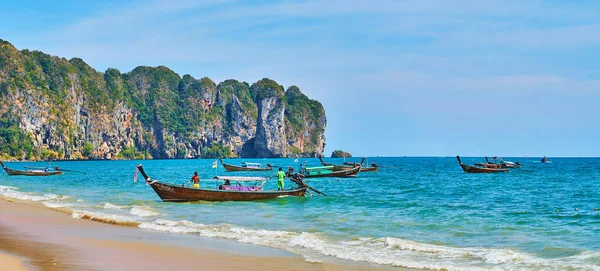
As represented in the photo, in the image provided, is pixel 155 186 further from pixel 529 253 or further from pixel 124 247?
pixel 529 253

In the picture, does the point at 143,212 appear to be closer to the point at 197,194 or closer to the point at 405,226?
the point at 197,194

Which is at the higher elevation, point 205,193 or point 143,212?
point 205,193

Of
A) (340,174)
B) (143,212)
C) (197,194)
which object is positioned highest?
(340,174)

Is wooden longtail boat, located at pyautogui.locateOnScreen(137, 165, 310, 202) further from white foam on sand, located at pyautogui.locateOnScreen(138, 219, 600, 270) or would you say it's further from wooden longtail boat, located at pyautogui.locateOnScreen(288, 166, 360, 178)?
wooden longtail boat, located at pyautogui.locateOnScreen(288, 166, 360, 178)

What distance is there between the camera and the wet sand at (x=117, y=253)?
40.1 ft

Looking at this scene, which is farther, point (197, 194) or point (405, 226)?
point (197, 194)

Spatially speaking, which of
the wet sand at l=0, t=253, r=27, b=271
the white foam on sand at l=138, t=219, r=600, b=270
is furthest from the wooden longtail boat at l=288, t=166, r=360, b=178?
the wet sand at l=0, t=253, r=27, b=271

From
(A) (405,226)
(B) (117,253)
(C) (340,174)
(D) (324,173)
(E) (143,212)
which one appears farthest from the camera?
(C) (340,174)

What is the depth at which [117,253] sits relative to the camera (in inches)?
541

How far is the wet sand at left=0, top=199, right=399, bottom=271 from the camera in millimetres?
12210

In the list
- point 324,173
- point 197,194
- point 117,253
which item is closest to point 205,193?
point 197,194

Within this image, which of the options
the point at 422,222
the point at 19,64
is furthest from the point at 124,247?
the point at 19,64

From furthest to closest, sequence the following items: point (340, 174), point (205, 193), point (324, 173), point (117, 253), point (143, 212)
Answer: point (340, 174) < point (324, 173) < point (205, 193) < point (143, 212) < point (117, 253)

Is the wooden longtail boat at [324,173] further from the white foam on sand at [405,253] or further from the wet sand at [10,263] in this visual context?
the wet sand at [10,263]
